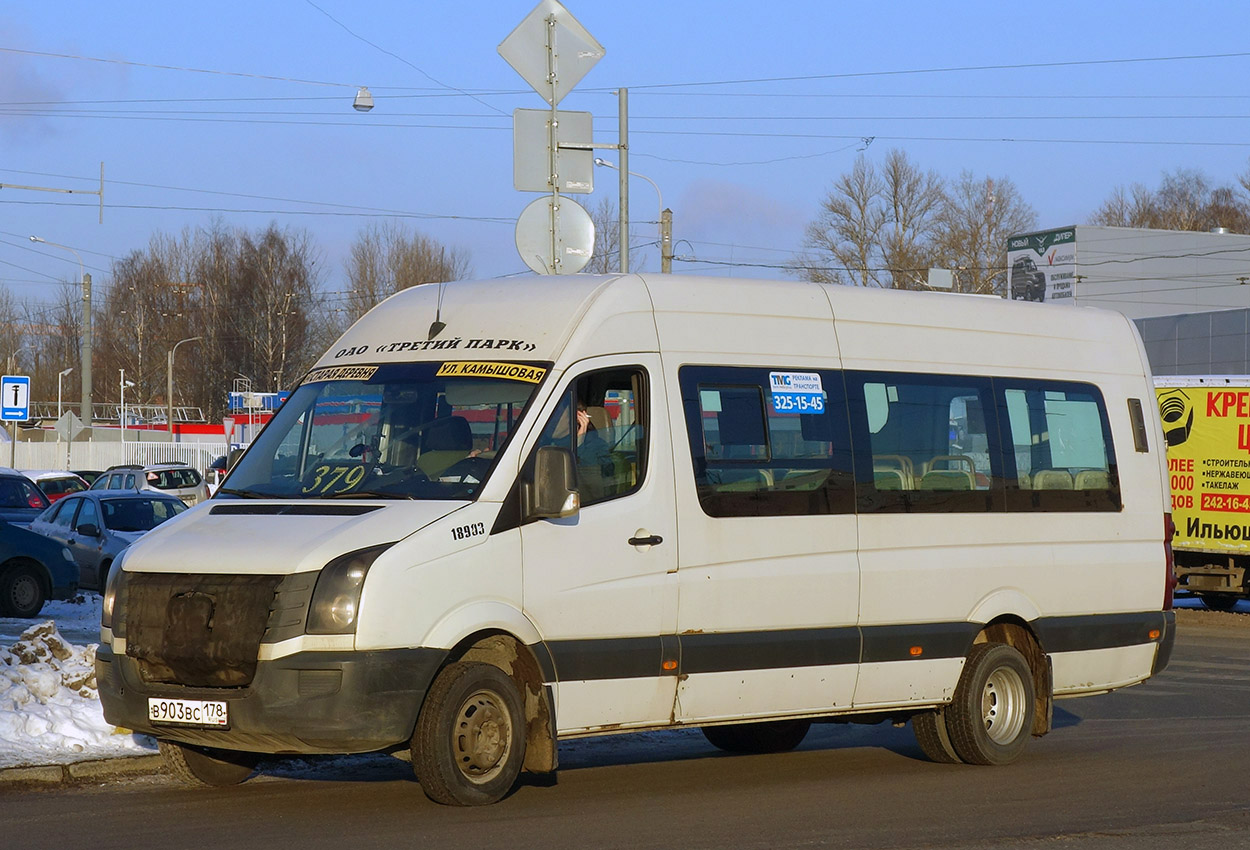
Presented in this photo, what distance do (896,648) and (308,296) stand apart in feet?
282

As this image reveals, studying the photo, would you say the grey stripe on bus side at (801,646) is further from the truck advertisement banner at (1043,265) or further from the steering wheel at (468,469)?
the truck advertisement banner at (1043,265)

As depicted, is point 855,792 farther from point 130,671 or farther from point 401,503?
point 130,671

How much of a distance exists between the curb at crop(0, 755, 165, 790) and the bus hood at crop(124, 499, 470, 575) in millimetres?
1576

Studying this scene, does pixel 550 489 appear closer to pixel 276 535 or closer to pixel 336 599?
pixel 336 599

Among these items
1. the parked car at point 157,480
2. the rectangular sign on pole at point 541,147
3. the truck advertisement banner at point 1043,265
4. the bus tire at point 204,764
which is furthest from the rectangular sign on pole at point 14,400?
the truck advertisement banner at point 1043,265

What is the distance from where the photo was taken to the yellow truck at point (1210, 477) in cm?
2100

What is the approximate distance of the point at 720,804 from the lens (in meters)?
8.18

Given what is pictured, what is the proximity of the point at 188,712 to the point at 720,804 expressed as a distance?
2751 mm

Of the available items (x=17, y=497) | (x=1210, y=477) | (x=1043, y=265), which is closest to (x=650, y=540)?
(x=1210, y=477)

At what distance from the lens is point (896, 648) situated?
9.24 m

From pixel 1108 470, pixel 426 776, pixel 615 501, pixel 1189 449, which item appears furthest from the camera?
pixel 1189 449

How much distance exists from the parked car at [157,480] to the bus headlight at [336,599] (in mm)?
31069

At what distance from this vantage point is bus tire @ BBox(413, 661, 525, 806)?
7406mm

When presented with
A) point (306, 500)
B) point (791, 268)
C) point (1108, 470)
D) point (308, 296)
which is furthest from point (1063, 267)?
point (306, 500)
